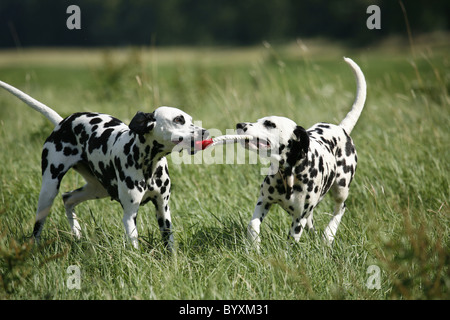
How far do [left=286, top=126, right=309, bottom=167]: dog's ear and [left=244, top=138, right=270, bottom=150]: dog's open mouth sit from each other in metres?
0.20

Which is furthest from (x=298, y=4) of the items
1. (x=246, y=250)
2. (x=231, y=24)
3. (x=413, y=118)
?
(x=246, y=250)

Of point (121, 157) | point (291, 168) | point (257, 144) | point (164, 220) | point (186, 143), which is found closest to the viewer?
point (186, 143)

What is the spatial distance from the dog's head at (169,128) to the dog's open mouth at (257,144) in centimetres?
35

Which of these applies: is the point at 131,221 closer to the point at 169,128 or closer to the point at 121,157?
the point at 121,157

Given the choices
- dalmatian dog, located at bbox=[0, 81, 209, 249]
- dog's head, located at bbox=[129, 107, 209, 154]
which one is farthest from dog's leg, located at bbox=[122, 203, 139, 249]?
dog's head, located at bbox=[129, 107, 209, 154]

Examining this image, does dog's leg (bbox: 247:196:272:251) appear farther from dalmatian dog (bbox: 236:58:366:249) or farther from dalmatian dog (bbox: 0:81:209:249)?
dalmatian dog (bbox: 0:81:209:249)

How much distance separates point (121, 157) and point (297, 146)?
1505mm

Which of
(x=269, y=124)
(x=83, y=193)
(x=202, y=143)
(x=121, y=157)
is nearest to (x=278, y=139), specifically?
(x=269, y=124)

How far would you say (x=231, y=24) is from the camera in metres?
57.3

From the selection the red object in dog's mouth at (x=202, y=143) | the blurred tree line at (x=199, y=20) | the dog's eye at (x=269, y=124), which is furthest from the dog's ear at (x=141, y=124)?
the blurred tree line at (x=199, y=20)

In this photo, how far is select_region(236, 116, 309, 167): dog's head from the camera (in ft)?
12.8

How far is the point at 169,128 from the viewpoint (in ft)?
12.6

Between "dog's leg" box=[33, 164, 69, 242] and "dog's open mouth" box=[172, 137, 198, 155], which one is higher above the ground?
"dog's open mouth" box=[172, 137, 198, 155]
